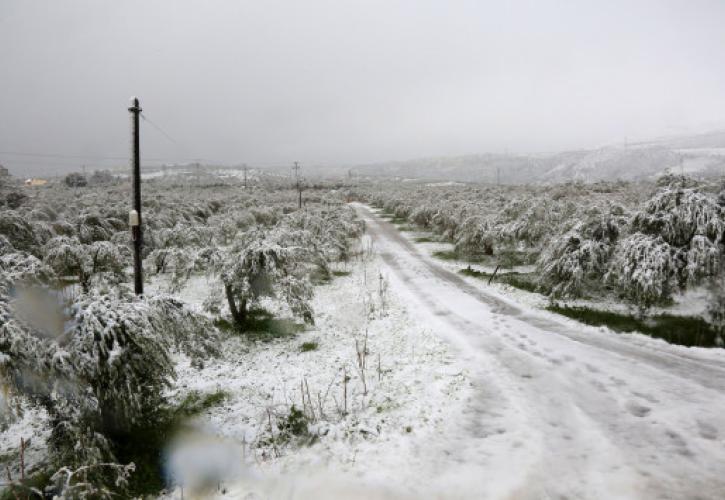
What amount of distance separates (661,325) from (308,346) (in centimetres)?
1022

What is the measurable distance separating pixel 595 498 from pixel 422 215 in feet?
115

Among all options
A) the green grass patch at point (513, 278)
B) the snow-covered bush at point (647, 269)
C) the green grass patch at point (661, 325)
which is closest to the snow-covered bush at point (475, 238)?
the green grass patch at point (513, 278)

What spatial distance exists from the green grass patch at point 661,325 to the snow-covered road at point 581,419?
0.48 metres

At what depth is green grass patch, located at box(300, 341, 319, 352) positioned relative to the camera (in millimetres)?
10875

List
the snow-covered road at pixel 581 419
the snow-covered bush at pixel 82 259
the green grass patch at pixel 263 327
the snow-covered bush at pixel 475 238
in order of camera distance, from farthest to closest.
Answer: the snow-covered bush at pixel 475 238, the snow-covered bush at pixel 82 259, the green grass patch at pixel 263 327, the snow-covered road at pixel 581 419

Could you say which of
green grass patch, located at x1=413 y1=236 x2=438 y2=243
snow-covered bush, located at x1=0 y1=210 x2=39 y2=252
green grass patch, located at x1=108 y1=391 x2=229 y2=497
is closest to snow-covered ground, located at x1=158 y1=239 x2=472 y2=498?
green grass patch, located at x1=108 y1=391 x2=229 y2=497

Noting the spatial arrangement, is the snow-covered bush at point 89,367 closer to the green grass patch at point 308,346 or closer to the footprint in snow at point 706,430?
the green grass patch at point 308,346

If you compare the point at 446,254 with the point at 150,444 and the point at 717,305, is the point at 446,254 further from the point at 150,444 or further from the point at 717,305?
the point at 150,444

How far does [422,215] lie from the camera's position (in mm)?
38906

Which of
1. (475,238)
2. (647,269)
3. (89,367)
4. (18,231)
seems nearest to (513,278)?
(475,238)

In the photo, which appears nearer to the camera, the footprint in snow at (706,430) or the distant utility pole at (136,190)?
the footprint in snow at (706,430)

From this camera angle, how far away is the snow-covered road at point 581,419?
16.6 feet

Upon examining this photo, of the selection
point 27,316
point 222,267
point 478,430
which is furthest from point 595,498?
point 222,267

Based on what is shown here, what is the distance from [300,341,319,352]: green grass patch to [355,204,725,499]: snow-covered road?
12.8ft
